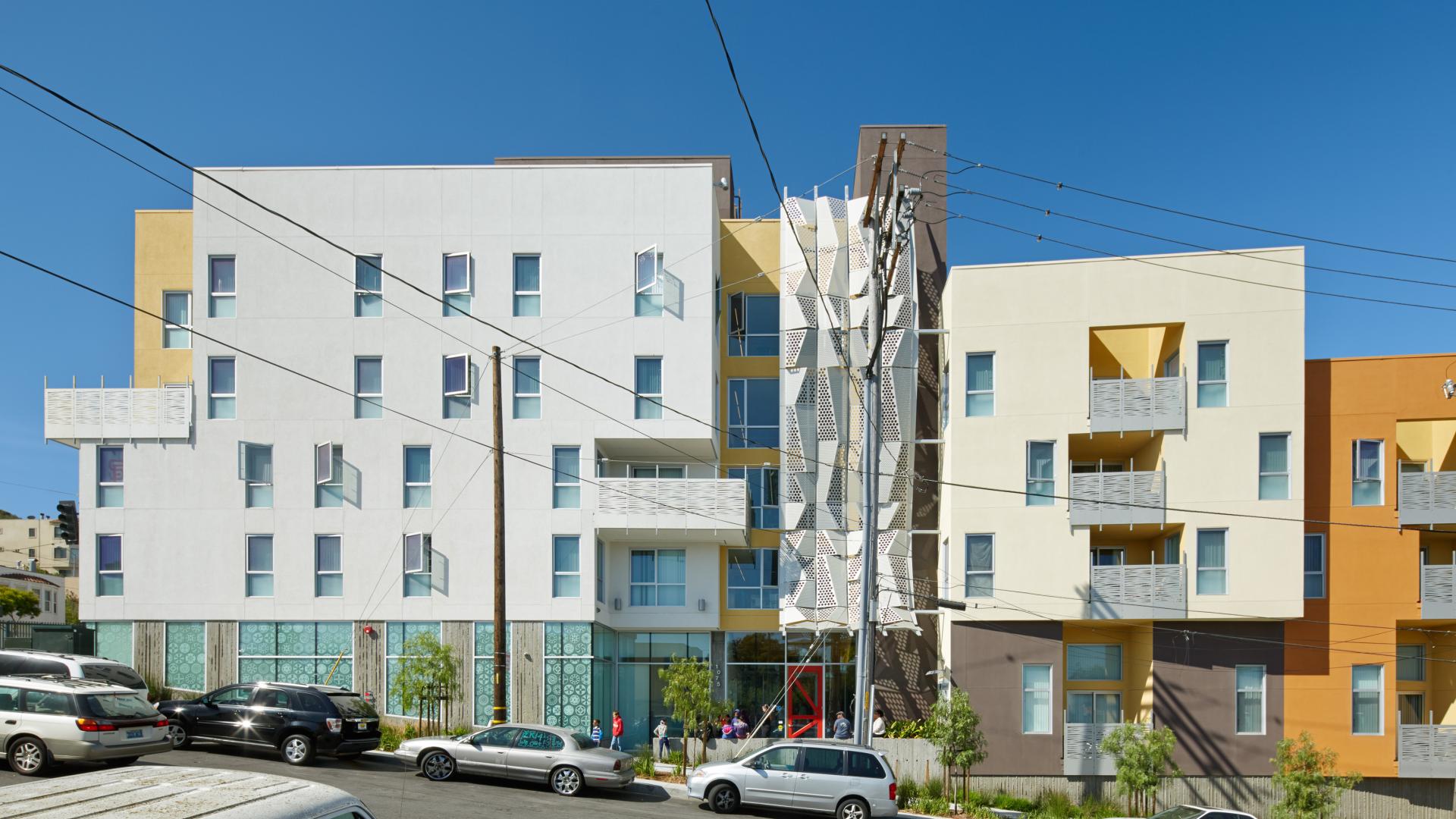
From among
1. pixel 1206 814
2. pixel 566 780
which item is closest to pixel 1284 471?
pixel 1206 814

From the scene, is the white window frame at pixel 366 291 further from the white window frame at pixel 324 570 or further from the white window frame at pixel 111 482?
the white window frame at pixel 111 482

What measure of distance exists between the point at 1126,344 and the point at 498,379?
18.1 meters

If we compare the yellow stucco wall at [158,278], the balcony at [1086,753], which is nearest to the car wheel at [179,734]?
the yellow stucco wall at [158,278]

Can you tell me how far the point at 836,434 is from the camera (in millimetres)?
36188

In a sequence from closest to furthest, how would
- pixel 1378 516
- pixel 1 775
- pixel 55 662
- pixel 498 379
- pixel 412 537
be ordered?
pixel 1 775 → pixel 55 662 → pixel 498 379 → pixel 1378 516 → pixel 412 537

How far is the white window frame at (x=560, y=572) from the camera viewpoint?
3288 cm

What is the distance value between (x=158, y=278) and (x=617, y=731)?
783 inches

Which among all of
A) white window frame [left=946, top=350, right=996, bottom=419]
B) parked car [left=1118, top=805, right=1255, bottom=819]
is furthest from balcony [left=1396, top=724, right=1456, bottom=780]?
white window frame [left=946, top=350, right=996, bottom=419]

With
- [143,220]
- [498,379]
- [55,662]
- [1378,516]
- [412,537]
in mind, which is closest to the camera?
[55,662]

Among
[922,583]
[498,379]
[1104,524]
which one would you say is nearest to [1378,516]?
[1104,524]

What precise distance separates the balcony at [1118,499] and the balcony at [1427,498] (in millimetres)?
5984

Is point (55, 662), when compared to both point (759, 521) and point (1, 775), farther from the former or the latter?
point (759, 521)

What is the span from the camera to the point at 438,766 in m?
22.4

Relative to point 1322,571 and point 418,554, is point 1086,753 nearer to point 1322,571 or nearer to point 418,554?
point 1322,571
